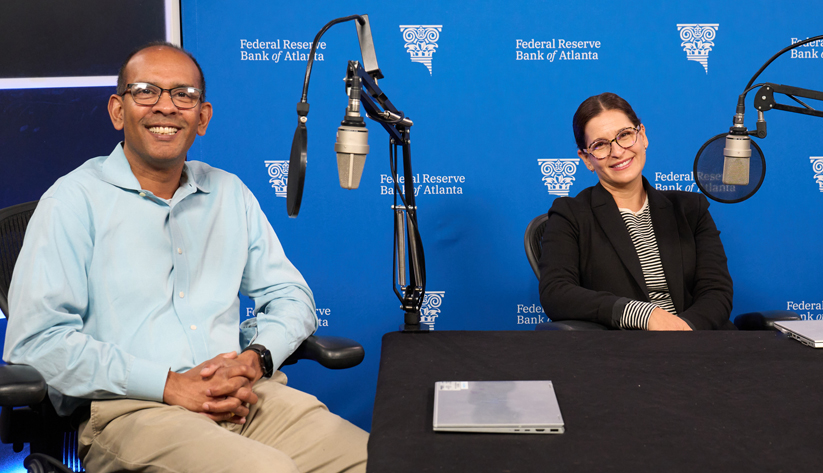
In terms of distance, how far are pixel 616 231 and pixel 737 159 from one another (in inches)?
20.0

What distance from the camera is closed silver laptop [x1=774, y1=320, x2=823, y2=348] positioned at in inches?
61.2

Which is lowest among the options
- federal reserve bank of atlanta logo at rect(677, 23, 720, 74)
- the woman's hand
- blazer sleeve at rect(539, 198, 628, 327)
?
the woman's hand

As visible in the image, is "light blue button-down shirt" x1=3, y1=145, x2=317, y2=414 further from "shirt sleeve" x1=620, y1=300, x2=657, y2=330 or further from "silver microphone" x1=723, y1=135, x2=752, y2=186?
"silver microphone" x1=723, y1=135, x2=752, y2=186

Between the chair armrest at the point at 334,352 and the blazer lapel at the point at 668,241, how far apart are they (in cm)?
112

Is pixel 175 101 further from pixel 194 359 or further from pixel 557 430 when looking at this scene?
pixel 557 430

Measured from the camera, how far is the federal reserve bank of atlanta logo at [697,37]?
3080mm

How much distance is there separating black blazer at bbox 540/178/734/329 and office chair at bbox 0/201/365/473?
31.3 inches

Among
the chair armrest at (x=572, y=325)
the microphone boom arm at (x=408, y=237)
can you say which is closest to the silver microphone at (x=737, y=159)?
the chair armrest at (x=572, y=325)

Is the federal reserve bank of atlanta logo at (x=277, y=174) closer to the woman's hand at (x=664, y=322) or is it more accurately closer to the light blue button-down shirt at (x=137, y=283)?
the light blue button-down shirt at (x=137, y=283)

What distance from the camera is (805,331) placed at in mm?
1632

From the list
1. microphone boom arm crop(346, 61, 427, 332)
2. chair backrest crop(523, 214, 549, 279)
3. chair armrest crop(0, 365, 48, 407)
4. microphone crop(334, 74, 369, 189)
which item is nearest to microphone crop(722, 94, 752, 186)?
chair backrest crop(523, 214, 549, 279)

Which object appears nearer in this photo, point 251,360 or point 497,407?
point 497,407

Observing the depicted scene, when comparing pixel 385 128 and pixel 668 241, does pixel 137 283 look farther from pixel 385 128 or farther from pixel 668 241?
pixel 668 241

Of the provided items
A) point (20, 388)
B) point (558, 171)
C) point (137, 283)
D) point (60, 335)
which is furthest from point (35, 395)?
point (558, 171)
